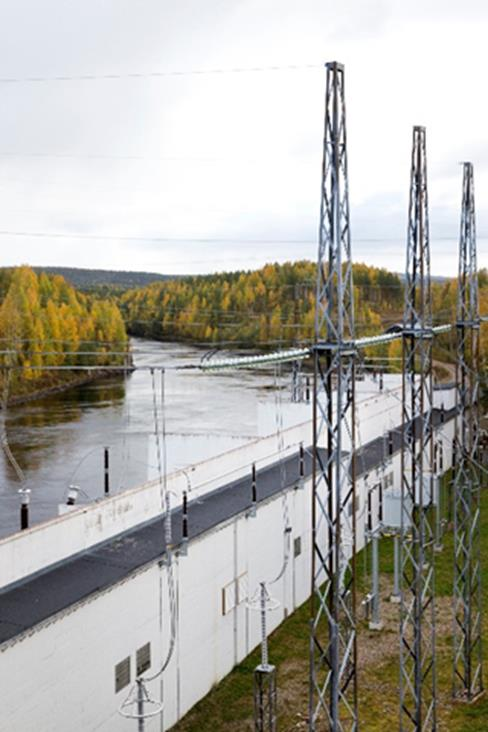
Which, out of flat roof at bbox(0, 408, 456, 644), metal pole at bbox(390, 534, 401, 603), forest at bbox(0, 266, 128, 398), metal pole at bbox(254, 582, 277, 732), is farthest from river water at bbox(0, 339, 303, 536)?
metal pole at bbox(254, 582, 277, 732)

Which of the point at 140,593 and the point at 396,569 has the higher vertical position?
the point at 140,593

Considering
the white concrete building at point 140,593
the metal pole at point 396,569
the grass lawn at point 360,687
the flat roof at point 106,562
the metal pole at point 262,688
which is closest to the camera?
the white concrete building at point 140,593

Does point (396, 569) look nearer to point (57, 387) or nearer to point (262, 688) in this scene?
point (262, 688)

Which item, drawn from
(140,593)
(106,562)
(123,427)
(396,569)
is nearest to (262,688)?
(140,593)

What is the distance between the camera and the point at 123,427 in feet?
98.2

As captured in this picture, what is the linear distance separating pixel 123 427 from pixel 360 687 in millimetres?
21916

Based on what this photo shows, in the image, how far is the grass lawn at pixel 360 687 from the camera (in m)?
7.89

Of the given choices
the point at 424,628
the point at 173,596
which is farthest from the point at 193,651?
the point at 424,628

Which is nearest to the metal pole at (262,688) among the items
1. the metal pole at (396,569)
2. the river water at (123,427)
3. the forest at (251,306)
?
the metal pole at (396,569)

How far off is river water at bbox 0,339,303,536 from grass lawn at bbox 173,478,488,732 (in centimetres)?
360

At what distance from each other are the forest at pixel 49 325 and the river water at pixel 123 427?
1250 mm

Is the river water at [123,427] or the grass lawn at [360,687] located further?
the river water at [123,427]

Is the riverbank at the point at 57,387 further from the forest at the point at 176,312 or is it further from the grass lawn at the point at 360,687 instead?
the grass lawn at the point at 360,687

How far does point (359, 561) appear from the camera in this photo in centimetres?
1291
